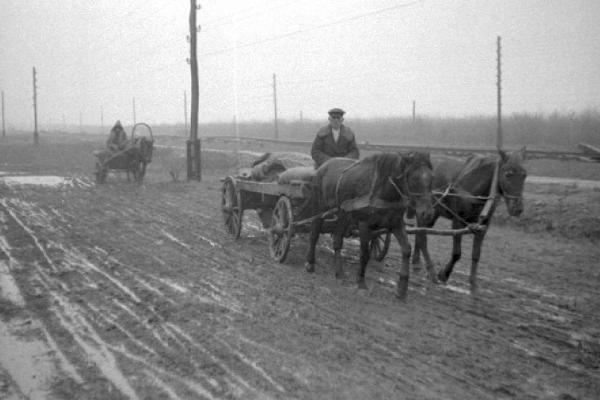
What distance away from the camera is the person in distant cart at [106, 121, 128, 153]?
19422 millimetres

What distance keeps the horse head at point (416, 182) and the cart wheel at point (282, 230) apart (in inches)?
82.8

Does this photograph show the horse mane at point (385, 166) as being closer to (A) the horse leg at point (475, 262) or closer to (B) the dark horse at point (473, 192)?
(B) the dark horse at point (473, 192)

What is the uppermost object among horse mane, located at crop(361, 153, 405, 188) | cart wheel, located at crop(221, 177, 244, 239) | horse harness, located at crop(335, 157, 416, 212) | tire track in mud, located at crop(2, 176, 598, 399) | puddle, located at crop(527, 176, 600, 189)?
horse mane, located at crop(361, 153, 405, 188)

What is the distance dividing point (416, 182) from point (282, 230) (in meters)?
2.64

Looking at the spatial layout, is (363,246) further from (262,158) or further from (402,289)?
(262,158)

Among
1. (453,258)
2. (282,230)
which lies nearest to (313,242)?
(282,230)

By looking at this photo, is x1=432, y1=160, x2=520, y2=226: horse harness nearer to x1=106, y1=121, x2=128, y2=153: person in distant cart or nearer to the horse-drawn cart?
the horse-drawn cart

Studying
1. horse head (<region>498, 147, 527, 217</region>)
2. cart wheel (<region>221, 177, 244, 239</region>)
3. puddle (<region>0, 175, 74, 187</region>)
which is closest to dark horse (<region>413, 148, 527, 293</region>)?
horse head (<region>498, 147, 527, 217</region>)

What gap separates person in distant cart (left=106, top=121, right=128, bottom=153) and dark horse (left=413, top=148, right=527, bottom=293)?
13990 mm

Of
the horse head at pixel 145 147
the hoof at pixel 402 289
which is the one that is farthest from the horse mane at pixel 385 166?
the horse head at pixel 145 147

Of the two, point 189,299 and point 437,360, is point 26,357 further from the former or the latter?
point 437,360

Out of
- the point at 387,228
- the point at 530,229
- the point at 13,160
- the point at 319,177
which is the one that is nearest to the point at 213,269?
the point at 319,177

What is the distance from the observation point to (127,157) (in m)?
19.2

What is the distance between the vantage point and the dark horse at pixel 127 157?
62.1 ft
